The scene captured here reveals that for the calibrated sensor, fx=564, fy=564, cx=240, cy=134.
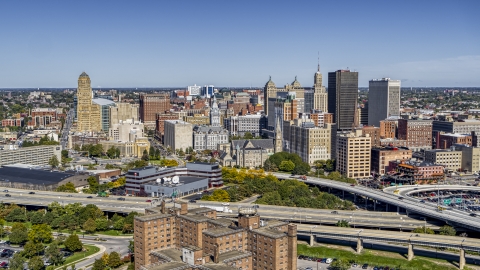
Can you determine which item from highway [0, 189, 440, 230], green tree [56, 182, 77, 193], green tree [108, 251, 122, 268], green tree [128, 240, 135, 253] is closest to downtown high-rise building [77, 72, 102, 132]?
green tree [56, 182, 77, 193]

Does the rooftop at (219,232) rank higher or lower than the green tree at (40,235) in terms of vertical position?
higher

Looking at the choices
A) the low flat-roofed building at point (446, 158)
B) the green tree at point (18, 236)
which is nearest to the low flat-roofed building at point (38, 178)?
the green tree at point (18, 236)

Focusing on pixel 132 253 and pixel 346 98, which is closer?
pixel 132 253

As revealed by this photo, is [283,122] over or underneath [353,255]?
over

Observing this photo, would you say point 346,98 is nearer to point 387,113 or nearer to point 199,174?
point 387,113

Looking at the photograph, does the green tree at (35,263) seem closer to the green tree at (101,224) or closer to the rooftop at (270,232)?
the green tree at (101,224)

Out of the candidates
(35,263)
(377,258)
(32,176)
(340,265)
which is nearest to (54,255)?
(35,263)

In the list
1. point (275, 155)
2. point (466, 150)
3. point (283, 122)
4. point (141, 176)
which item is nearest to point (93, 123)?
point (283, 122)

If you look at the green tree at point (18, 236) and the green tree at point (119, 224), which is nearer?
the green tree at point (18, 236)
